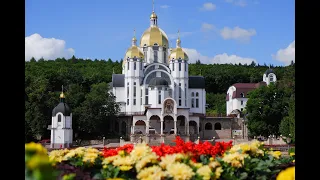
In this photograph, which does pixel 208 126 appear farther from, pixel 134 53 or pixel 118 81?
pixel 134 53

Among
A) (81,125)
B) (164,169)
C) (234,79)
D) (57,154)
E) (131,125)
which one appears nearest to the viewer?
(164,169)

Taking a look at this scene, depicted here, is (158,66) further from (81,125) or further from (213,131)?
(81,125)

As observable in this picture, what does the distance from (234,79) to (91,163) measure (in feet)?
214

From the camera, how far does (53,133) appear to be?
108 ft

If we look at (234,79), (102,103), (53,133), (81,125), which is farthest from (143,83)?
(234,79)

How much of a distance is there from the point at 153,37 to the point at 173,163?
41933mm

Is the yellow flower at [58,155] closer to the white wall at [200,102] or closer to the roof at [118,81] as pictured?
the white wall at [200,102]

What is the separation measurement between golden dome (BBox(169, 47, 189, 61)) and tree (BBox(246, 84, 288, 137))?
1055 cm

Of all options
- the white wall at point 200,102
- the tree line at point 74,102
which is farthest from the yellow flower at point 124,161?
the white wall at point 200,102

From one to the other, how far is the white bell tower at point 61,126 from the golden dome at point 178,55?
46.6 ft

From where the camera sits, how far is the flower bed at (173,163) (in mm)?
4164

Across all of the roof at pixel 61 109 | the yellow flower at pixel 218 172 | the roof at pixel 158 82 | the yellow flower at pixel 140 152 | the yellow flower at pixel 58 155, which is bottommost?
the yellow flower at pixel 218 172

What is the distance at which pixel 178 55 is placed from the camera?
44.8m

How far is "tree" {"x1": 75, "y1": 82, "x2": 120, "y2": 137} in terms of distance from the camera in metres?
36.8
